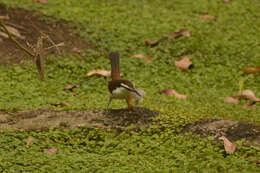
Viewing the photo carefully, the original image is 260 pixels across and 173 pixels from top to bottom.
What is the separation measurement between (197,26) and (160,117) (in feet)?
14.5

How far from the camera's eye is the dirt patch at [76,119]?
5.39 m

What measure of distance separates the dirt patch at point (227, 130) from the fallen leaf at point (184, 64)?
108 inches

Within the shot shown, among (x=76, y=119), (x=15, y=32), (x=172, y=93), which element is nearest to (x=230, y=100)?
(x=172, y=93)

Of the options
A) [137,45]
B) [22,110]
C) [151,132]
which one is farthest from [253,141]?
[137,45]

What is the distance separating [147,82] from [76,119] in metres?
2.39

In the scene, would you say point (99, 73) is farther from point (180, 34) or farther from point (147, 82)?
point (180, 34)

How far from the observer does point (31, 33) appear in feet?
28.2

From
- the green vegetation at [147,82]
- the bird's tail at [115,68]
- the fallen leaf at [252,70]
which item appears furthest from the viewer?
the fallen leaf at [252,70]

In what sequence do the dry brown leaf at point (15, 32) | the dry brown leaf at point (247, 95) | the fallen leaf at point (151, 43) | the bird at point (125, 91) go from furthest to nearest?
the fallen leaf at point (151, 43)
the dry brown leaf at point (15, 32)
the dry brown leaf at point (247, 95)
the bird at point (125, 91)

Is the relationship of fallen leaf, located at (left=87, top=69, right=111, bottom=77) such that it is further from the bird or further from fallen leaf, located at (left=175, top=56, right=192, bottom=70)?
the bird

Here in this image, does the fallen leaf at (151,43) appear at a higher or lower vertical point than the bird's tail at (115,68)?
higher

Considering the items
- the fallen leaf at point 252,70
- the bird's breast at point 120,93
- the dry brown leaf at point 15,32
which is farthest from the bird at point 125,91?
the dry brown leaf at point 15,32

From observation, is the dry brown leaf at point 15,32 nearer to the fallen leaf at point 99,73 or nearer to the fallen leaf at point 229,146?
the fallen leaf at point 99,73

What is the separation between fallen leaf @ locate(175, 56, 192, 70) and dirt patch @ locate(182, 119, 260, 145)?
2748mm
